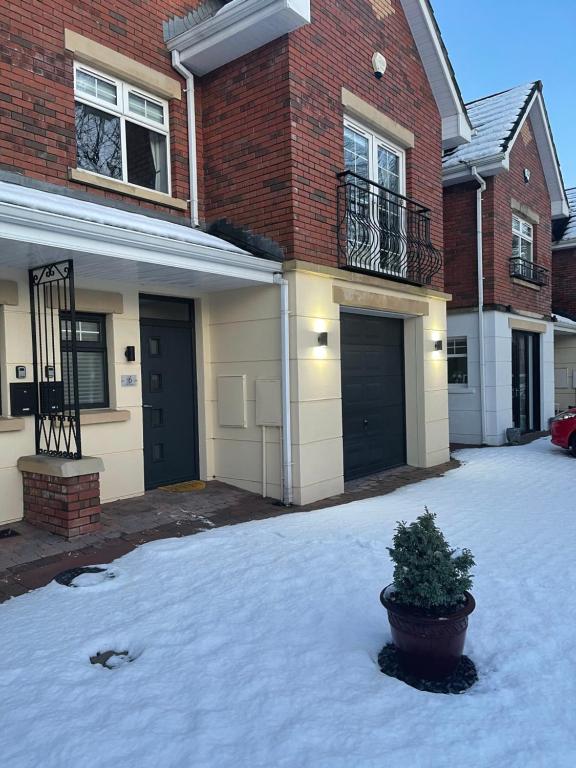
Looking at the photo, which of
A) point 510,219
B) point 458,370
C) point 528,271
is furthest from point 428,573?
point 528,271

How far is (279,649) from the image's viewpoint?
3.33 metres

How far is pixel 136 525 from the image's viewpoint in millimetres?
5805

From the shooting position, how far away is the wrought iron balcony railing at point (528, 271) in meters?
12.8

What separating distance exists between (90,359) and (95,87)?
3.25m

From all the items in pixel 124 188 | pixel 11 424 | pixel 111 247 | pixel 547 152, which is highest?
pixel 547 152

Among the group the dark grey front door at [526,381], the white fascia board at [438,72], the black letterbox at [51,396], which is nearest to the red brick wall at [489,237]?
the dark grey front door at [526,381]

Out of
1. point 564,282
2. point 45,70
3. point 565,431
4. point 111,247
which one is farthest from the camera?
point 564,282

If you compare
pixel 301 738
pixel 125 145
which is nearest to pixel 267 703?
pixel 301 738

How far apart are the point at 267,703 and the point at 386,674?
68cm

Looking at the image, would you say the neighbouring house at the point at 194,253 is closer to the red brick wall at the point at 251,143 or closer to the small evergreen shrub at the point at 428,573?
the red brick wall at the point at 251,143

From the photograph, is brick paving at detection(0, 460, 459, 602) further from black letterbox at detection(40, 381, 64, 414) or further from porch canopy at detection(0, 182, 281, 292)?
porch canopy at detection(0, 182, 281, 292)

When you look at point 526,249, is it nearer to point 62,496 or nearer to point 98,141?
point 98,141

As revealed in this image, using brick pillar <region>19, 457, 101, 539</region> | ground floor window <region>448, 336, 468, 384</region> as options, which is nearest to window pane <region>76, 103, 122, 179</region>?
brick pillar <region>19, 457, 101, 539</region>

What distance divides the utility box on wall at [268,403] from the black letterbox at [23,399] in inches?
102
